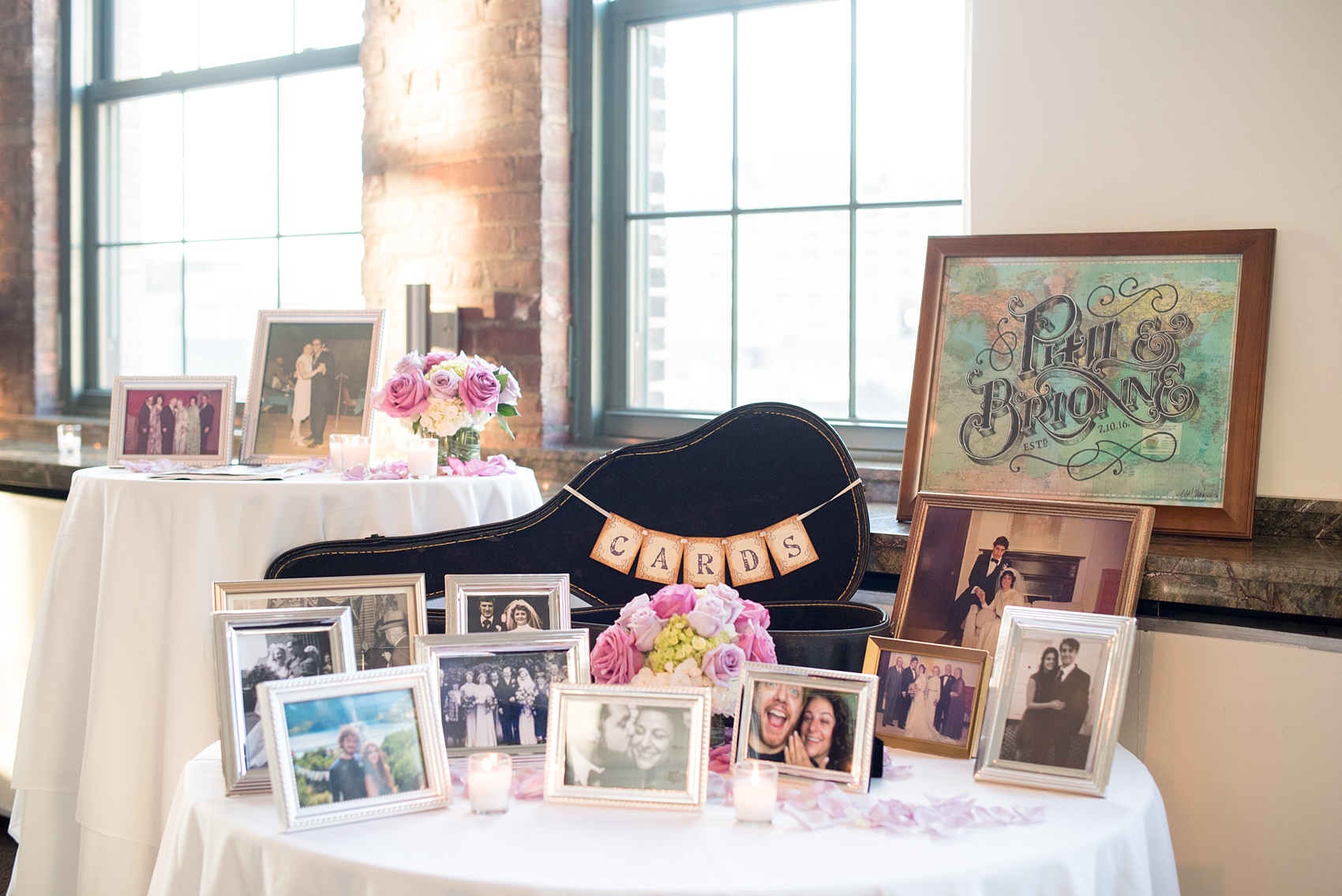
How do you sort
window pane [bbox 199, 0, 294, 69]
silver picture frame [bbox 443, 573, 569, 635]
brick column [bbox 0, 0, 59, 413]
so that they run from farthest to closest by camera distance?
brick column [bbox 0, 0, 59, 413] → window pane [bbox 199, 0, 294, 69] → silver picture frame [bbox 443, 573, 569, 635]

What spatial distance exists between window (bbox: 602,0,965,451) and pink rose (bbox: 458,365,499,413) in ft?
2.59

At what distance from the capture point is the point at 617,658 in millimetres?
1357

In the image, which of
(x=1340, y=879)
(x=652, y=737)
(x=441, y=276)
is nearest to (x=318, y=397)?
(x=441, y=276)

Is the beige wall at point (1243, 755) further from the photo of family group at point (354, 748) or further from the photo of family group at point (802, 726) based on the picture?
the photo of family group at point (354, 748)

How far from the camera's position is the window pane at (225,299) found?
12.5ft

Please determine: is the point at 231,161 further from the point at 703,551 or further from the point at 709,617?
the point at 709,617

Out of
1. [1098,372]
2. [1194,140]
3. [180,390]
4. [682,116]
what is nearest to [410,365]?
[180,390]

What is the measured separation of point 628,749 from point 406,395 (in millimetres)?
1304

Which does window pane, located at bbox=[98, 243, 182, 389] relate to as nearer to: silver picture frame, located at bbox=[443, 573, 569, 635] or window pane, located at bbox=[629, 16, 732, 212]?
window pane, located at bbox=[629, 16, 732, 212]

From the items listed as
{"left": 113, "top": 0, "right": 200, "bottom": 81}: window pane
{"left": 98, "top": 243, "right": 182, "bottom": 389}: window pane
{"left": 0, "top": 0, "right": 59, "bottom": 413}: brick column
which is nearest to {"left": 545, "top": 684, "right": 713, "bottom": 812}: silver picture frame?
{"left": 98, "top": 243, "right": 182, "bottom": 389}: window pane

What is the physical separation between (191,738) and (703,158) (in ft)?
6.16

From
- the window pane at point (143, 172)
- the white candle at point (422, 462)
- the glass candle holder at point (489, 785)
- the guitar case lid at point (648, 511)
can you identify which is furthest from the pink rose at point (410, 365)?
the window pane at point (143, 172)

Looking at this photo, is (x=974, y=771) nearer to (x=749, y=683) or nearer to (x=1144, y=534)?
(x=749, y=683)

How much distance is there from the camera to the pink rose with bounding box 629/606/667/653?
134 centimetres
